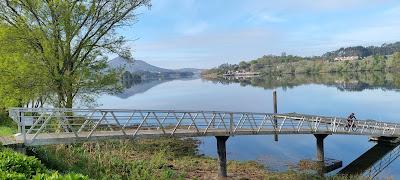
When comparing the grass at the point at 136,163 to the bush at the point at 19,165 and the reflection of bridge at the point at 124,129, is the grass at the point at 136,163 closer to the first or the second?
the reflection of bridge at the point at 124,129

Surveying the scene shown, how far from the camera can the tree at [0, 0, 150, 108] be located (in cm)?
2653

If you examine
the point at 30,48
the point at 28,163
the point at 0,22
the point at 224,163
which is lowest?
the point at 224,163

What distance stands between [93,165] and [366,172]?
18.7 m

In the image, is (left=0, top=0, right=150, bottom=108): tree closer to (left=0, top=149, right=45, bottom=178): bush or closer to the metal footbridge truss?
the metal footbridge truss

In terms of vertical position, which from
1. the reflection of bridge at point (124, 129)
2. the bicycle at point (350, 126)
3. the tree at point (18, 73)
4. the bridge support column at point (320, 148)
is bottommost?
the bridge support column at point (320, 148)

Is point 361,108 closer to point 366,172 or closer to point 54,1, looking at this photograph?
point 366,172

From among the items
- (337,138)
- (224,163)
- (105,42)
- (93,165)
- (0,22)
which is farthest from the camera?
(337,138)

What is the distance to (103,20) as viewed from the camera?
94.9 feet

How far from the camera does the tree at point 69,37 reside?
26.5m

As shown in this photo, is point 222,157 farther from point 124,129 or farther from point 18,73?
point 18,73

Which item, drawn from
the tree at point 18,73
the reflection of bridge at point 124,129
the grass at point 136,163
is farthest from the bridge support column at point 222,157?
the tree at point 18,73

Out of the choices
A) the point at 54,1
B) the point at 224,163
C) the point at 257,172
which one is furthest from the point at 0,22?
the point at 257,172

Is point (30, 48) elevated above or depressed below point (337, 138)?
above

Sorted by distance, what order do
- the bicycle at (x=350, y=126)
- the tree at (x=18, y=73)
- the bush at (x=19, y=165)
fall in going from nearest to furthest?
the bush at (x=19, y=165) < the tree at (x=18, y=73) < the bicycle at (x=350, y=126)
